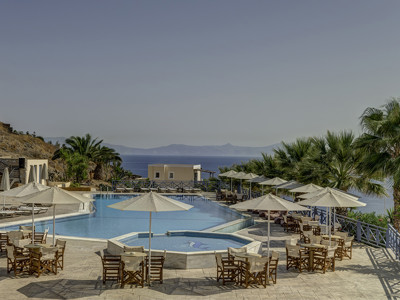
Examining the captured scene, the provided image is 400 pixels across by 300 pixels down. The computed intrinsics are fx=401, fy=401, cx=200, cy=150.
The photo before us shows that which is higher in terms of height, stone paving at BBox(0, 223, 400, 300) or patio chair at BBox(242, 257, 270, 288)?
patio chair at BBox(242, 257, 270, 288)

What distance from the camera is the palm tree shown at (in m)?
13.6

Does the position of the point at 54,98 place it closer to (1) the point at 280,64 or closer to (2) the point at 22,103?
(2) the point at 22,103

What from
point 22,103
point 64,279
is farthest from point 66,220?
point 22,103

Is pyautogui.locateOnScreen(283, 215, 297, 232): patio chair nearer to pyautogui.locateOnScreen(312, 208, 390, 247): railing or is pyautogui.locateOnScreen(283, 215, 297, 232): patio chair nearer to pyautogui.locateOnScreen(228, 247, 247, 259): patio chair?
pyautogui.locateOnScreen(312, 208, 390, 247): railing

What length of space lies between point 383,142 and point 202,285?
8.65m

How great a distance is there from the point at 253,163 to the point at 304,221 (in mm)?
13708

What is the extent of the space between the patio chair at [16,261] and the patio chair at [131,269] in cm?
270

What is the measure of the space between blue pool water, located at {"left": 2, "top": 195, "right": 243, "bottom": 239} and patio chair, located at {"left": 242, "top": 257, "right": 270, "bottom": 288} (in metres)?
9.58

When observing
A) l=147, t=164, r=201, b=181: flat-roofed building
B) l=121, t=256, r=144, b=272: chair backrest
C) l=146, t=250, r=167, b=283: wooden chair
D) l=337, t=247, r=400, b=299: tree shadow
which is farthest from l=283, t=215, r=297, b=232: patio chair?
l=147, t=164, r=201, b=181: flat-roofed building

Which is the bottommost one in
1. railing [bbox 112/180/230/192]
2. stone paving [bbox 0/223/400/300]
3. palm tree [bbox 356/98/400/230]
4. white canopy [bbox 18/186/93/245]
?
stone paving [bbox 0/223/400/300]

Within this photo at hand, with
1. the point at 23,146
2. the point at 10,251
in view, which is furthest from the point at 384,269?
the point at 23,146

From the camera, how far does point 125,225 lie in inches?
821

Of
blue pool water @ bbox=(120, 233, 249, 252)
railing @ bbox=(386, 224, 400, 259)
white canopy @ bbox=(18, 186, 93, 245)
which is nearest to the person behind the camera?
white canopy @ bbox=(18, 186, 93, 245)

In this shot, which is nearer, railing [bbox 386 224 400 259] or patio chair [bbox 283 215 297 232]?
railing [bbox 386 224 400 259]
